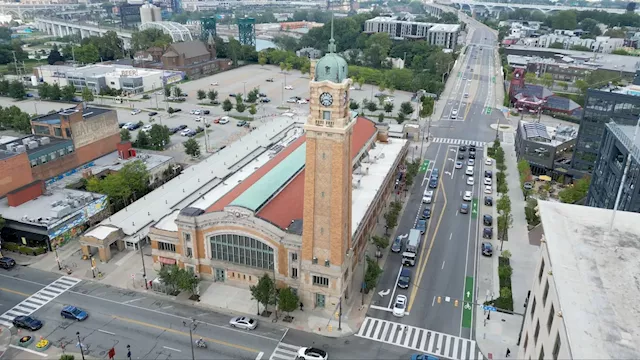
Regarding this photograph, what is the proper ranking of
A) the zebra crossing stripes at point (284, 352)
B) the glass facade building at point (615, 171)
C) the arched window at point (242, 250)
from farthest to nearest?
1. the glass facade building at point (615, 171)
2. the arched window at point (242, 250)
3. the zebra crossing stripes at point (284, 352)

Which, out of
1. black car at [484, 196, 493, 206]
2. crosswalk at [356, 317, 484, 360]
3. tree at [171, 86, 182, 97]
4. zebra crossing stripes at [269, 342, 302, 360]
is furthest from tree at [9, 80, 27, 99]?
crosswalk at [356, 317, 484, 360]

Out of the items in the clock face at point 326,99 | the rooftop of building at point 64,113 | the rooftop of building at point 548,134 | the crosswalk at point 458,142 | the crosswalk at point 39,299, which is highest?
the clock face at point 326,99

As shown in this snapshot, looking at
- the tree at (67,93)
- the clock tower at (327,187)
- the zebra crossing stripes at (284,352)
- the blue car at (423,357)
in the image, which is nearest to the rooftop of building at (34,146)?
the clock tower at (327,187)

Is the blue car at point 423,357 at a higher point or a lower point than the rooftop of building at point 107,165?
lower

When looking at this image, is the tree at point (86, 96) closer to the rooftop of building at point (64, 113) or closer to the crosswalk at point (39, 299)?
the rooftop of building at point (64, 113)

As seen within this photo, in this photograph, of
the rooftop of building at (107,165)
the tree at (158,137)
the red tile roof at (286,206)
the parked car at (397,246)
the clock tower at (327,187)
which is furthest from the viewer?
the tree at (158,137)

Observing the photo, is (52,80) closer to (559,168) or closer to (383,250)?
(383,250)

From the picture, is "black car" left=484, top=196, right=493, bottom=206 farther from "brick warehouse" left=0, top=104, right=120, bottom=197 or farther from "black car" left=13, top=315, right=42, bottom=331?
"brick warehouse" left=0, top=104, right=120, bottom=197

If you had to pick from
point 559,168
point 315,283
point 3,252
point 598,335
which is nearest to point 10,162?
point 3,252
